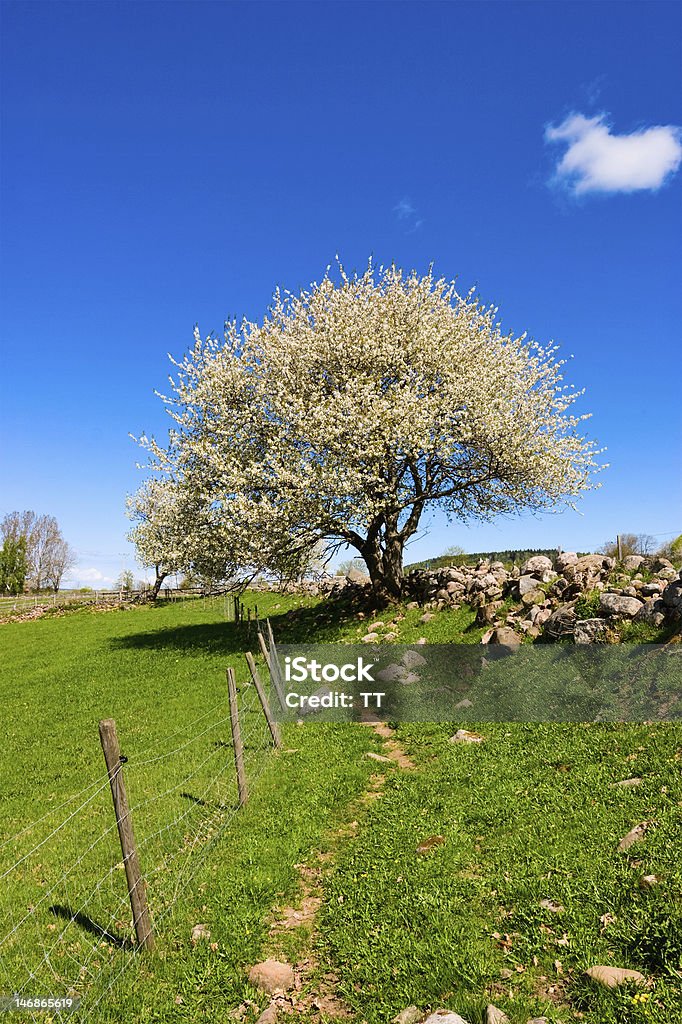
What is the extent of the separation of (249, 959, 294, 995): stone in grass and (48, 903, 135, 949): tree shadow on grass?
183 centimetres

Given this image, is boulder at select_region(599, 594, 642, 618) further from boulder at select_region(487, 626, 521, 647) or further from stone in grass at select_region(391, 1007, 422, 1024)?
stone in grass at select_region(391, 1007, 422, 1024)

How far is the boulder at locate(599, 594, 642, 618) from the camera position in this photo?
55.0 feet

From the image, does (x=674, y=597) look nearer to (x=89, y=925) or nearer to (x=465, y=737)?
(x=465, y=737)

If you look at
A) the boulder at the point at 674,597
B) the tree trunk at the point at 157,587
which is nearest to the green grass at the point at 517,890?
the boulder at the point at 674,597

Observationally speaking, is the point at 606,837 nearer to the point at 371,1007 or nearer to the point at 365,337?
the point at 371,1007

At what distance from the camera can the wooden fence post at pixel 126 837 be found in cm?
745

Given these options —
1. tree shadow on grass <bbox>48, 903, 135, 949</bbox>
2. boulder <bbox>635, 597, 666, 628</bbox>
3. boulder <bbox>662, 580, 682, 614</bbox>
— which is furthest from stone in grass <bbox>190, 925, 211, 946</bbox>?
boulder <bbox>662, 580, 682, 614</bbox>

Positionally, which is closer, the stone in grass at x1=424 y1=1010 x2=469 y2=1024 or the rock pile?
the stone in grass at x1=424 y1=1010 x2=469 y2=1024

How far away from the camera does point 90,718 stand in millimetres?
21219

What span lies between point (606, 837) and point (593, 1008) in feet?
10.2

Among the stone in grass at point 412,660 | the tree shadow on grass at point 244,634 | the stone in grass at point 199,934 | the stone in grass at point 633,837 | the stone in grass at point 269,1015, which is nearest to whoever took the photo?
the stone in grass at point 269,1015

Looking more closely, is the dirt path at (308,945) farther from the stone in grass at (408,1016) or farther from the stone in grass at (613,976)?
the stone in grass at (613,976)

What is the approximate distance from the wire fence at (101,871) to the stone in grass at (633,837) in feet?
20.1

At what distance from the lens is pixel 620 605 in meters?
17.1
